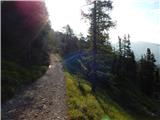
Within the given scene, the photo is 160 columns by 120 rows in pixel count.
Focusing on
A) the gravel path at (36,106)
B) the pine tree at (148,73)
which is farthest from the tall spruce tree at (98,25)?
the pine tree at (148,73)

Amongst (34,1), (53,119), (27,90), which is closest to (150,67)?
(34,1)

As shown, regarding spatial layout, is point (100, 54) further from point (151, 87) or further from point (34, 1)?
point (151, 87)

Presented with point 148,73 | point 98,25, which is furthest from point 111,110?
point 148,73

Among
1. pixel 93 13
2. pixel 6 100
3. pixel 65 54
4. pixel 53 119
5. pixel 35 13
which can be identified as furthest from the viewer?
pixel 65 54

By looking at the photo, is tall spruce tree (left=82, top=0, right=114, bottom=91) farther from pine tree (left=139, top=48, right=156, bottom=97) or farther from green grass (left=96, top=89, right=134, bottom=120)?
pine tree (left=139, top=48, right=156, bottom=97)

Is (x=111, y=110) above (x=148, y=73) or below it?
below

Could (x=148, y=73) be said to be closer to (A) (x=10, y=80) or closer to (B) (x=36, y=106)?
(A) (x=10, y=80)

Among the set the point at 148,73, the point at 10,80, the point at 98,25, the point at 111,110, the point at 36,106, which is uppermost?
the point at 98,25

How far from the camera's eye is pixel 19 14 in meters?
34.1

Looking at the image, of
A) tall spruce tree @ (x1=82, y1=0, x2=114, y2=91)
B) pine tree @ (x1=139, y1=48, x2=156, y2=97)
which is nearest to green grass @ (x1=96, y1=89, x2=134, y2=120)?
tall spruce tree @ (x1=82, y1=0, x2=114, y2=91)

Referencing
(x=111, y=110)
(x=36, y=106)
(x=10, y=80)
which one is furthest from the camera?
(x=111, y=110)

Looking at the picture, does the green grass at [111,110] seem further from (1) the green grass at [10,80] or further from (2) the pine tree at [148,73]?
(2) the pine tree at [148,73]

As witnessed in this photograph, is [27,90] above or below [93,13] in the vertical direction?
below

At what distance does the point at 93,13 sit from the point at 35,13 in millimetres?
10075
